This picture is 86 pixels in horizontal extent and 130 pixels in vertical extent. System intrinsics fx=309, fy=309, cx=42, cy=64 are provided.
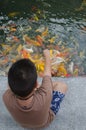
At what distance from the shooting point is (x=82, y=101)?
2777 mm

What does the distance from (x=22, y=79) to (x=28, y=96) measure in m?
0.13

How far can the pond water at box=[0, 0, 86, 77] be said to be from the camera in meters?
3.46

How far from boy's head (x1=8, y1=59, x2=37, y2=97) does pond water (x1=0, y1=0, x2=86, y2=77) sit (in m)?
1.25

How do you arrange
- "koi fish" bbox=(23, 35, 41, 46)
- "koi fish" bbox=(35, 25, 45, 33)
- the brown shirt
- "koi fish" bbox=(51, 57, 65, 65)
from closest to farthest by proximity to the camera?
the brown shirt < "koi fish" bbox=(51, 57, 65, 65) < "koi fish" bbox=(23, 35, 41, 46) < "koi fish" bbox=(35, 25, 45, 33)

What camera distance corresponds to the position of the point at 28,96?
202 cm

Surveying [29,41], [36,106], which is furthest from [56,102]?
[29,41]

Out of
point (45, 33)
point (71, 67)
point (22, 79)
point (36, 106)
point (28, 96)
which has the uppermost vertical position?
point (22, 79)

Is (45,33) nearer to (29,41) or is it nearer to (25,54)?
(29,41)

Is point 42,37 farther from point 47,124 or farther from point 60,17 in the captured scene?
point 47,124

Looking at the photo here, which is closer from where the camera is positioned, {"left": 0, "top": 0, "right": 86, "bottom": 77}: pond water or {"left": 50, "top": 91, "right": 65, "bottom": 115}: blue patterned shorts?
{"left": 50, "top": 91, "right": 65, "bottom": 115}: blue patterned shorts

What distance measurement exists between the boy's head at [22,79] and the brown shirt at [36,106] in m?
0.14

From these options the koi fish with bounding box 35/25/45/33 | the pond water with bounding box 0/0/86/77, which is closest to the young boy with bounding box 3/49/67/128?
the pond water with bounding box 0/0/86/77

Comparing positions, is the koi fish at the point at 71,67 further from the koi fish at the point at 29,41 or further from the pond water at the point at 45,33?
the koi fish at the point at 29,41

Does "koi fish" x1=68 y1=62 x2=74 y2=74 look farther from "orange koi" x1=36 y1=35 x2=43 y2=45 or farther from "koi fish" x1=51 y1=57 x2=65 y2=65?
"orange koi" x1=36 y1=35 x2=43 y2=45
